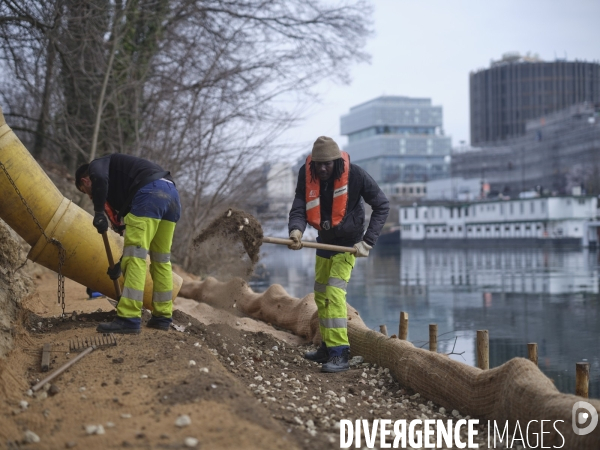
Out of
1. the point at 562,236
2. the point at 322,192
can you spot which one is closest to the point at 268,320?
the point at 322,192

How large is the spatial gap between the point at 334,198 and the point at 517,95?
124 metres

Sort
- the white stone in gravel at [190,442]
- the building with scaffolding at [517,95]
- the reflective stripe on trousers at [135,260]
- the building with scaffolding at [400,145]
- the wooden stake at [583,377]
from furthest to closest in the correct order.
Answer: the building with scaffolding at [517,95]
the building with scaffolding at [400,145]
the reflective stripe on trousers at [135,260]
the wooden stake at [583,377]
the white stone in gravel at [190,442]

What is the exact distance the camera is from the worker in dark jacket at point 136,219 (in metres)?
5.51

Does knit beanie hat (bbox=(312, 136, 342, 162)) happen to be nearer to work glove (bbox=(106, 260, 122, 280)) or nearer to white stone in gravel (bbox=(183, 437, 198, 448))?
work glove (bbox=(106, 260, 122, 280))

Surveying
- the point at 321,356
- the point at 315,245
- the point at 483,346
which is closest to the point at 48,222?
the point at 315,245

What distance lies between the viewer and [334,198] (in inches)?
243

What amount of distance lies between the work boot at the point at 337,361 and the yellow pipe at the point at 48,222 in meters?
2.06

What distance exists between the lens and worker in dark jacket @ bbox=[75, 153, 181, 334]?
Result: 18.1 feet

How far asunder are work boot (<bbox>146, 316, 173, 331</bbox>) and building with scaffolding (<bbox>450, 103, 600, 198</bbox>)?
6965 cm

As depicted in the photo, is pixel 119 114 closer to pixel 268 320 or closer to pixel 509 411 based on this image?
pixel 268 320

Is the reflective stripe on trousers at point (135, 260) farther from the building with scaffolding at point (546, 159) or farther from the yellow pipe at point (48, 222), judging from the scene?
the building with scaffolding at point (546, 159)

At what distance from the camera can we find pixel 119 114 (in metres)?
13.4

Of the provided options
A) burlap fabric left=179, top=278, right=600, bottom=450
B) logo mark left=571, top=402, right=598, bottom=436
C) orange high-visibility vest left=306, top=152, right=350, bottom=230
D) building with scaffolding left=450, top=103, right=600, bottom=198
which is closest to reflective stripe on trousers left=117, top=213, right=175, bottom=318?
orange high-visibility vest left=306, top=152, right=350, bottom=230

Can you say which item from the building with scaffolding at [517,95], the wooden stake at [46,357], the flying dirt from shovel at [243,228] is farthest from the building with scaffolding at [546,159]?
the wooden stake at [46,357]
